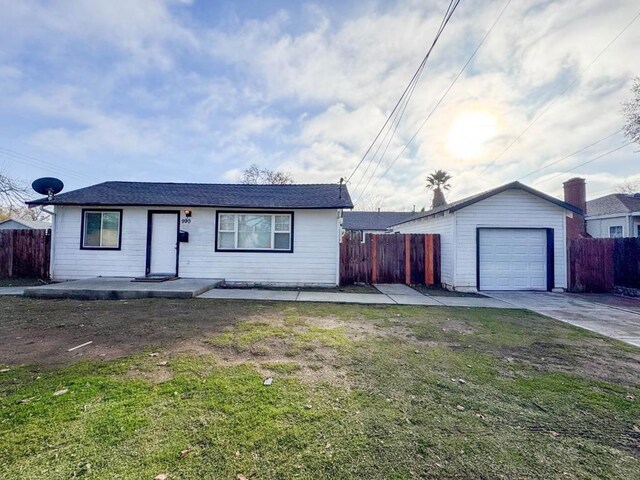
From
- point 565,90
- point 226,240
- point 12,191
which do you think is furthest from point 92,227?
point 565,90

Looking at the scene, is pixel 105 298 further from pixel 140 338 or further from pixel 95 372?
pixel 95 372

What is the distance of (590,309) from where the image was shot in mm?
7496

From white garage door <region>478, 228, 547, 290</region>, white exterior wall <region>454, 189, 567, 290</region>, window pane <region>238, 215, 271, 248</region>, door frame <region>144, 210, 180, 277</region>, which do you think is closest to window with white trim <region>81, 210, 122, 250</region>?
door frame <region>144, 210, 180, 277</region>

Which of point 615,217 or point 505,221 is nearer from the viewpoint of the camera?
point 505,221

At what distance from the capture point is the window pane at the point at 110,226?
1026cm

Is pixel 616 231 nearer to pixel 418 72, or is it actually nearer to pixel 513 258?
pixel 513 258

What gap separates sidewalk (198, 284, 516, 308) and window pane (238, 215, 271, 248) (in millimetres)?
Answer: 1944

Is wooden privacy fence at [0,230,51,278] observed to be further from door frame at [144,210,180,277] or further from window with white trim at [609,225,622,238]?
window with white trim at [609,225,622,238]

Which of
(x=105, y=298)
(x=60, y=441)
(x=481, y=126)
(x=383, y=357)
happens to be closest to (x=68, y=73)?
(x=105, y=298)

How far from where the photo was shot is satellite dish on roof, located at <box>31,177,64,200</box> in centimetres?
999

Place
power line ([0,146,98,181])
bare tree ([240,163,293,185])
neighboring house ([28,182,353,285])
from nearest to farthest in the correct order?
neighboring house ([28,182,353,285]) → power line ([0,146,98,181]) → bare tree ([240,163,293,185])

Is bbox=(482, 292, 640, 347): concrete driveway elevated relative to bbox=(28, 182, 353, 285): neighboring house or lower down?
lower down

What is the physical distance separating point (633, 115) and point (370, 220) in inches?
788

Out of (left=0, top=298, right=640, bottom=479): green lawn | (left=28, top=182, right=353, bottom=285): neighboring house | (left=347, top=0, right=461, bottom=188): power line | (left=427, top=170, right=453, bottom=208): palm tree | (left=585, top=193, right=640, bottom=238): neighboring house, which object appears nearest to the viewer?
(left=0, top=298, right=640, bottom=479): green lawn
